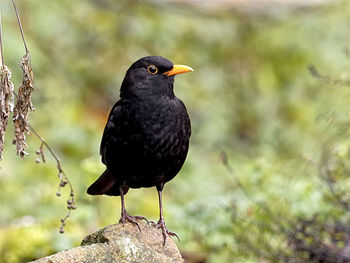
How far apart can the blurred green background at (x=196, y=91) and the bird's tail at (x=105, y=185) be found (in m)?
1.52

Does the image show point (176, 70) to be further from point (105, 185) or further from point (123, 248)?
point (123, 248)

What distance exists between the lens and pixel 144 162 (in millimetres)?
4258

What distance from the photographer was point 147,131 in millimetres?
4266

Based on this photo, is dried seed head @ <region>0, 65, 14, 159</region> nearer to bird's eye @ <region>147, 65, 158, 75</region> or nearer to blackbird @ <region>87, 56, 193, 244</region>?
blackbird @ <region>87, 56, 193, 244</region>

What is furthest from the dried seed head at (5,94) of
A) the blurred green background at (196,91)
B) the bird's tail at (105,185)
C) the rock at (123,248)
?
the blurred green background at (196,91)

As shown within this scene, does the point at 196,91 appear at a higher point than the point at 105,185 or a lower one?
higher

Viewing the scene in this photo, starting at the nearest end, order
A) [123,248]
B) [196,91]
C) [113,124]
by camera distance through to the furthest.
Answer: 1. [123,248]
2. [113,124]
3. [196,91]

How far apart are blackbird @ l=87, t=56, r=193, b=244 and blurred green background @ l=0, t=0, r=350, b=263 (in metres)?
1.89

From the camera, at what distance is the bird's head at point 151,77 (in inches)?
177

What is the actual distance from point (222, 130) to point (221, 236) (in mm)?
4669

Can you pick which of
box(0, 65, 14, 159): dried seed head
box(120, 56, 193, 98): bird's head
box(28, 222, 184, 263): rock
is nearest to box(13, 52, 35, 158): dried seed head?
box(0, 65, 14, 159): dried seed head

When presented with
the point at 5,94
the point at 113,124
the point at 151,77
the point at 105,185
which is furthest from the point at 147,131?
the point at 5,94

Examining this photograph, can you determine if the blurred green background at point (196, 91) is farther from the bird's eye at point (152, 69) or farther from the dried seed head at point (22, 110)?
the dried seed head at point (22, 110)

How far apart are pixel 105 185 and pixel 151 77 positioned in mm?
817
